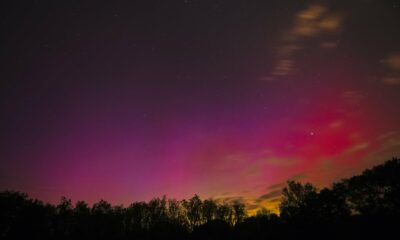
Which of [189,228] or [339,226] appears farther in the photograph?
[189,228]

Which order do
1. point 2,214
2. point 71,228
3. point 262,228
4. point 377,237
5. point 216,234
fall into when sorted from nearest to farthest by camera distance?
point 377,237
point 262,228
point 2,214
point 216,234
point 71,228

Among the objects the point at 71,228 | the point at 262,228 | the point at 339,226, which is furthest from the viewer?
the point at 71,228

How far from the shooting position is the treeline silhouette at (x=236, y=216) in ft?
211

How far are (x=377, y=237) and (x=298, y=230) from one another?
16.4m

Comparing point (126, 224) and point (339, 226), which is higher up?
point (126, 224)

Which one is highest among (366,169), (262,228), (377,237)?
(366,169)

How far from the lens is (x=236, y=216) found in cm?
12375

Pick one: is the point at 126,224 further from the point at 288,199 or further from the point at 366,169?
the point at 366,169

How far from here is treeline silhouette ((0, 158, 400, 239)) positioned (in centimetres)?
6431

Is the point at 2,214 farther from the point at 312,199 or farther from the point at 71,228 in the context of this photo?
the point at 312,199

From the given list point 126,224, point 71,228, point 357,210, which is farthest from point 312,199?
point 71,228

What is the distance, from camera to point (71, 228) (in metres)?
99.9

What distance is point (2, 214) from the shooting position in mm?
81750

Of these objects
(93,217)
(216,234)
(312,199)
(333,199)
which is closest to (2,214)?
(93,217)
